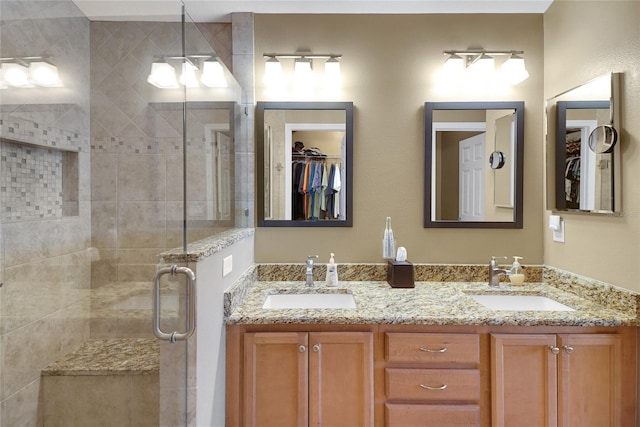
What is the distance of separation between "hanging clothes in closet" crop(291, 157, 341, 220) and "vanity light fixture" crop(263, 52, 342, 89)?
1.59 ft

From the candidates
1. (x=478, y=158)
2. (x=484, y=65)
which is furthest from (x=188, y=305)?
(x=484, y=65)

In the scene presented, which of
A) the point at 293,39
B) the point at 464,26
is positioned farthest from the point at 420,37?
the point at 293,39

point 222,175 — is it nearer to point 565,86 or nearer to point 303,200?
point 303,200

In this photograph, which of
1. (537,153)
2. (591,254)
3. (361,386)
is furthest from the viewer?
(537,153)

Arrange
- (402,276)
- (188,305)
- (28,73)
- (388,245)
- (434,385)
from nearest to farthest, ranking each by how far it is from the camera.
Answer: (188,305), (28,73), (434,385), (402,276), (388,245)

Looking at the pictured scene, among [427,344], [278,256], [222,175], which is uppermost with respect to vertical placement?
[222,175]

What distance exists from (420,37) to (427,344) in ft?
5.97

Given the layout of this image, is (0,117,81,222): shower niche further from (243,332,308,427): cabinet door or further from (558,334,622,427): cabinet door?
(558,334,622,427): cabinet door

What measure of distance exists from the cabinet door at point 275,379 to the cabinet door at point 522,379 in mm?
865

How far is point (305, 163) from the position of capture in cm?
246

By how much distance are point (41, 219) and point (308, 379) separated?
141 cm

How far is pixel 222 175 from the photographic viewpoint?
211cm

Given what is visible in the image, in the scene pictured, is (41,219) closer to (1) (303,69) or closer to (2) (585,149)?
(1) (303,69)

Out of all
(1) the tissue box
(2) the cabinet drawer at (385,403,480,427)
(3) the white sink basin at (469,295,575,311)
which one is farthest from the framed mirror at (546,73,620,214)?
(2) the cabinet drawer at (385,403,480,427)
